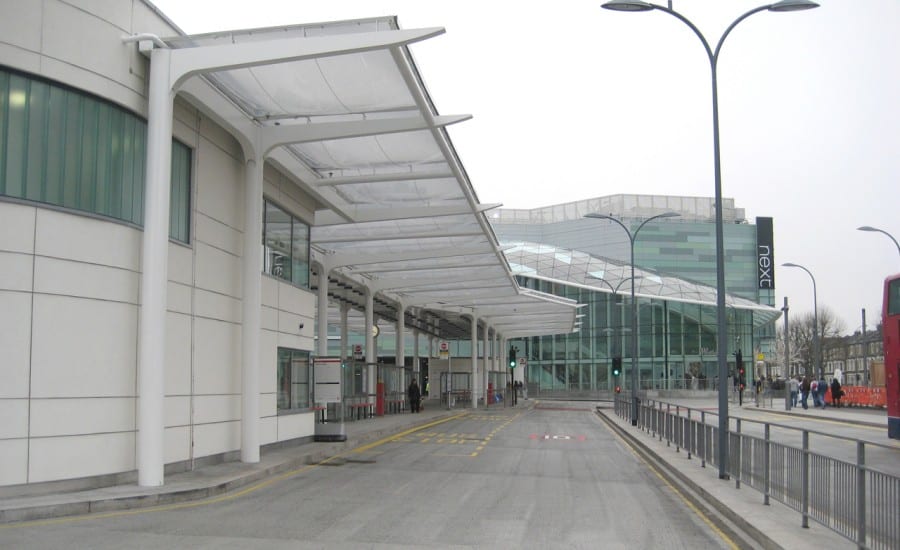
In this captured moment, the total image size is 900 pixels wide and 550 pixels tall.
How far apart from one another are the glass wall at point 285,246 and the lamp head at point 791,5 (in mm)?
11290

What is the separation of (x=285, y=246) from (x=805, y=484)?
47.3 ft

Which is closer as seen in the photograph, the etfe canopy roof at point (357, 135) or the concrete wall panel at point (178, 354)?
the etfe canopy roof at point (357, 135)

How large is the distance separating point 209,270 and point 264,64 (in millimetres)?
4299

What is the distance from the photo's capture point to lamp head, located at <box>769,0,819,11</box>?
1593cm

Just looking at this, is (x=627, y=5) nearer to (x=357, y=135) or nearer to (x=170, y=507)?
(x=357, y=135)

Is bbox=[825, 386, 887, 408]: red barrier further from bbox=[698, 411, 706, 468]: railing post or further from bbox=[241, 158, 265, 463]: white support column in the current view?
bbox=[241, 158, 265, 463]: white support column

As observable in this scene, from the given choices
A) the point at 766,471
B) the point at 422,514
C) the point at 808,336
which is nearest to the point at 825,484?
the point at 766,471

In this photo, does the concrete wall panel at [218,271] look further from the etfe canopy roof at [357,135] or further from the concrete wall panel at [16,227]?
the concrete wall panel at [16,227]

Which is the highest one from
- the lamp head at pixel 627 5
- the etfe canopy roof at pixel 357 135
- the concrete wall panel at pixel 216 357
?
the lamp head at pixel 627 5

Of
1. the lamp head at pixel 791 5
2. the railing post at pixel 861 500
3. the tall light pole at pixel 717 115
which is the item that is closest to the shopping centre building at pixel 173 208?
the tall light pole at pixel 717 115

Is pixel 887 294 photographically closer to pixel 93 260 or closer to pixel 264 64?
pixel 264 64

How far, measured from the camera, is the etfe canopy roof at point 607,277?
80750 millimetres

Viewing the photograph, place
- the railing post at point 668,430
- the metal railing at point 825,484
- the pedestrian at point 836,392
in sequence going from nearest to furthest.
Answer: the metal railing at point 825,484
the railing post at point 668,430
the pedestrian at point 836,392

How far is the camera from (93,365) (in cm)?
1319
